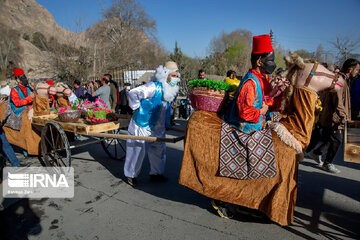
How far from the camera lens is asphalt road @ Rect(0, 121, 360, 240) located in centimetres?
291

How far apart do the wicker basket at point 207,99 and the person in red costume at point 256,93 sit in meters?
0.15

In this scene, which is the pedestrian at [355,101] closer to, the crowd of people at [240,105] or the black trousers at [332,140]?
the crowd of people at [240,105]

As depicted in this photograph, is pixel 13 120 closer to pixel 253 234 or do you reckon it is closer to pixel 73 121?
pixel 73 121

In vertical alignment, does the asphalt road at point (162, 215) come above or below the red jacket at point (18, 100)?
below

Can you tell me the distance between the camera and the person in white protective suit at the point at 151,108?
377cm

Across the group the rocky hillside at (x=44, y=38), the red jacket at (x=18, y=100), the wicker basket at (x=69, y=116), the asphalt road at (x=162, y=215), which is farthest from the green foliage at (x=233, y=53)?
the wicker basket at (x=69, y=116)

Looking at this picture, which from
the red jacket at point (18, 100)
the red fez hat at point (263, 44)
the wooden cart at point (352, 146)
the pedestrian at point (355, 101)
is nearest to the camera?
the wooden cart at point (352, 146)

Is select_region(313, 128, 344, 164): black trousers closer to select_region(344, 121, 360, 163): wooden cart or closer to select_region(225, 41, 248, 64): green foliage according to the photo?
select_region(344, 121, 360, 163): wooden cart

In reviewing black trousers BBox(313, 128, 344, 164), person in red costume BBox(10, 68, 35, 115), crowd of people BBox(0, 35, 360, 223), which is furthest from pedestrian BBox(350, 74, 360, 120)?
person in red costume BBox(10, 68, 35, 115)

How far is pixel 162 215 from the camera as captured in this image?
3314 millimetres

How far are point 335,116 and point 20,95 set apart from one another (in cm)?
668

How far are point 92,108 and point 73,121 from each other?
50 centimetres

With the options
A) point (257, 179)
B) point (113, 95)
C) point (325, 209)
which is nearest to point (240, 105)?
point (257, 179)

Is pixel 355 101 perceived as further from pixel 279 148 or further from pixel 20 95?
pixel 20 95
